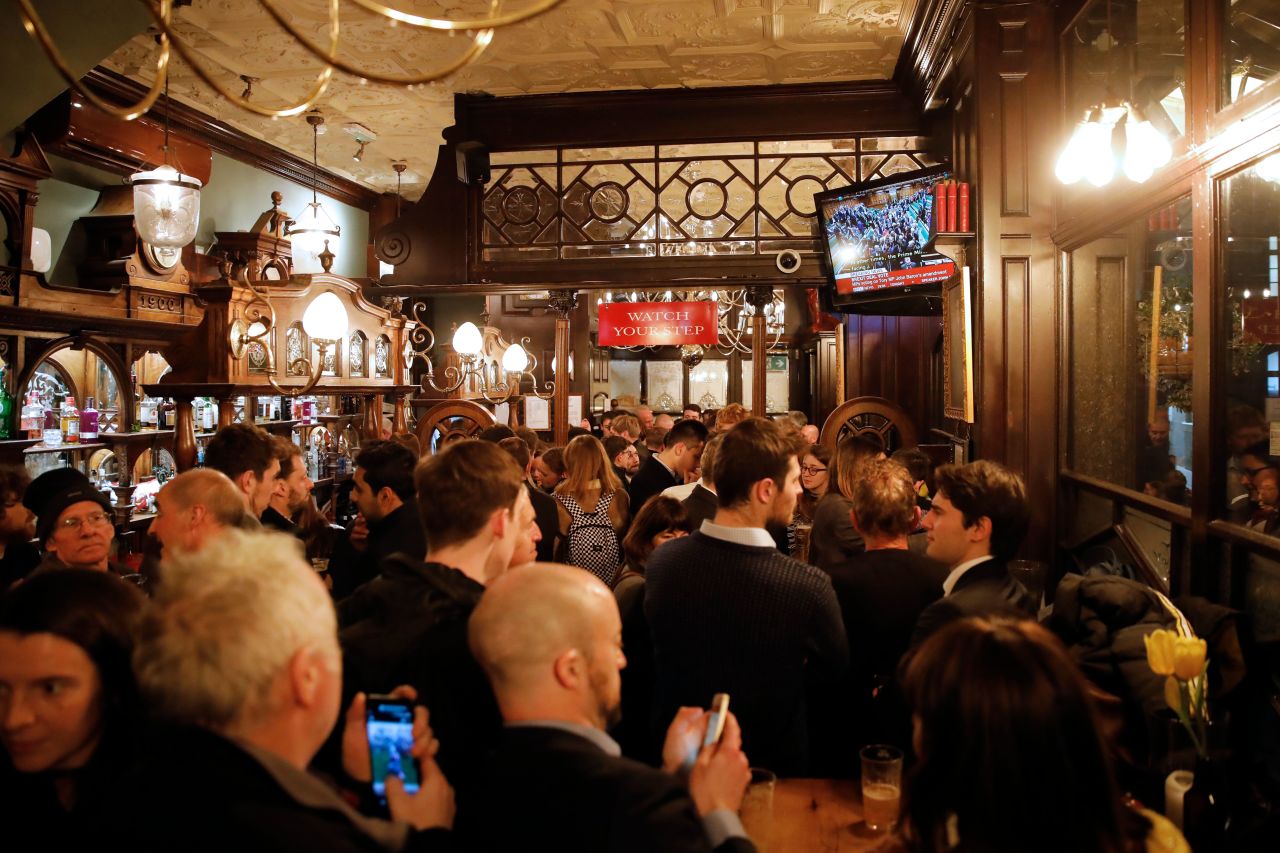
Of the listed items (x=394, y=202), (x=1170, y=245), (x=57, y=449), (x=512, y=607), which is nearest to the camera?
(x=512, y=607)

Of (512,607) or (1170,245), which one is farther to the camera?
(1170,245)

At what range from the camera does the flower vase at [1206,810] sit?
1.86m

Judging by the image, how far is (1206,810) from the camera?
6.13 feet

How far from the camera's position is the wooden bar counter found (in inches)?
76.6

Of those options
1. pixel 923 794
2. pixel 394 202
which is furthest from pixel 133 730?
pixel 394 202

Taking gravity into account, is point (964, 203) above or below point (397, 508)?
above

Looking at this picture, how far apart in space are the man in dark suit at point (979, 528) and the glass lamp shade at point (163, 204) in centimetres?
417

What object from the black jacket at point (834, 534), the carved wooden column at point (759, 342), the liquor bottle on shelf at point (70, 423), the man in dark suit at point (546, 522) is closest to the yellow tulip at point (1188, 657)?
the black jacket at point (834, 534)

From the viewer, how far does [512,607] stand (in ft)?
4.89

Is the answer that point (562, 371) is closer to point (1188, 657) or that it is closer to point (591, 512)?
point (591, 512)

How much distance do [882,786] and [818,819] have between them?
7.4 inches

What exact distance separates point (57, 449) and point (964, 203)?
6079mm

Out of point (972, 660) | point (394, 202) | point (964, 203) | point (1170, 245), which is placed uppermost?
point (394, 202)

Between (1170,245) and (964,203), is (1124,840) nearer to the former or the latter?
(1170,245)
